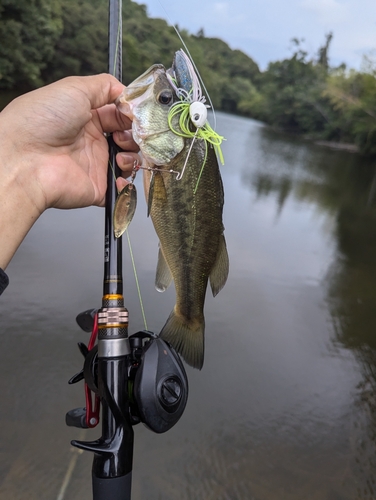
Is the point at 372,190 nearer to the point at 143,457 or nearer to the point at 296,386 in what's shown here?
the point at 296,386

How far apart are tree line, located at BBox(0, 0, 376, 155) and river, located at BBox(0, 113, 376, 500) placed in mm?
8979

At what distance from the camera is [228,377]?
2.97 meters

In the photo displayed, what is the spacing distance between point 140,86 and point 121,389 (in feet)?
3.42

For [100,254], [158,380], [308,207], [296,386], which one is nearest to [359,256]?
[308,207]

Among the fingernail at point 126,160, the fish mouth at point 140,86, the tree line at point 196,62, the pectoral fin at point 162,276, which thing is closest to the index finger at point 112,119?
the fingernail at point 126,160

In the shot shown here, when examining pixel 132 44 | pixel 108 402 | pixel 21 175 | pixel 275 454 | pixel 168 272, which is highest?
pixel 132 44

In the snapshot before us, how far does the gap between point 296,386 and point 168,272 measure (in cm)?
200

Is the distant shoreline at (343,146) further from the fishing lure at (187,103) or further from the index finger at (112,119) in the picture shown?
the fishing lure at (187,103)

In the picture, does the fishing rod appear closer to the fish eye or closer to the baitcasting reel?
the baitcasting reel

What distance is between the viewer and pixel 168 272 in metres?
1.59

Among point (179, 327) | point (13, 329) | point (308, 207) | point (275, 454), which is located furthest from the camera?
point (308, 207)

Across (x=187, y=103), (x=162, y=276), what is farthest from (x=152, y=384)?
(x=187, y=103)

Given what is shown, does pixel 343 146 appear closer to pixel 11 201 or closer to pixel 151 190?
pixel 151 190

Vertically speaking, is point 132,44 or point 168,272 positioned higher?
point 132,44
